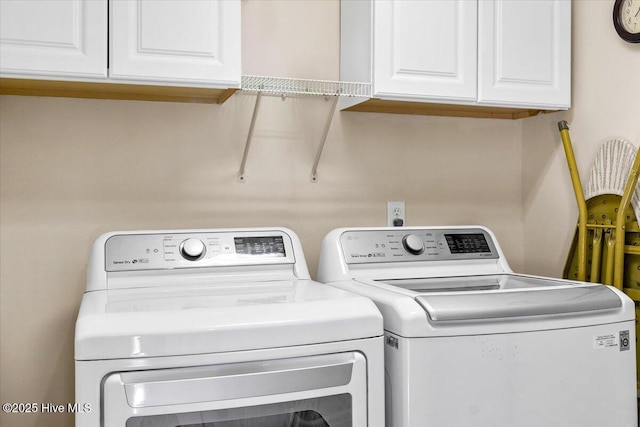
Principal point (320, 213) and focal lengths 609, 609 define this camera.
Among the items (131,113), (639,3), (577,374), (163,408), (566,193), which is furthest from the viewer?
(566,193)

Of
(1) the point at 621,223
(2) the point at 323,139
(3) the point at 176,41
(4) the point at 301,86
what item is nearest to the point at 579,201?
(1) the point at 621,223

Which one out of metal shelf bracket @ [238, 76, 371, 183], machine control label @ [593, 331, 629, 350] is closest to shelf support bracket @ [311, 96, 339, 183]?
metal shelf bracket @ [238, 76, 371, 183]

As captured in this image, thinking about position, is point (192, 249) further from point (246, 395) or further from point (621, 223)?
point (621, 223)

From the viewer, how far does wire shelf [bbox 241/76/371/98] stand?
1.87 meters

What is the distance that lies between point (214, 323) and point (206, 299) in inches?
9.5

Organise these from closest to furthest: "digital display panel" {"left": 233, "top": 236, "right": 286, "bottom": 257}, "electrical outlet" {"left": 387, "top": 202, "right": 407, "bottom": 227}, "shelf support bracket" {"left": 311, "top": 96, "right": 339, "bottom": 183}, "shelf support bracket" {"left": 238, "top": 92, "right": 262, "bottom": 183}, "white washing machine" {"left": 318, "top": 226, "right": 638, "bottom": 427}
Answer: "white washing machine" {"left": 318, "top": 226, "right": 638, "bottom": 427}, "digital display panel" {"left": 233, "top": 236, "right": 286, "bottom": 257}, "shelf support bracket" {"left": 238, "top": 92, "right": 262, "bottom": 183}, "shelf support bracket" {"left": 311, "top": 96, "right": 339, "bottom": 183}, "electrical outlet" {"left": 387, "top": 202, "right": 407, "bottom": 227}

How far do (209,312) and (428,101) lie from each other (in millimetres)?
1113

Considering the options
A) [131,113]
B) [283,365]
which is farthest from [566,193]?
[131,113]

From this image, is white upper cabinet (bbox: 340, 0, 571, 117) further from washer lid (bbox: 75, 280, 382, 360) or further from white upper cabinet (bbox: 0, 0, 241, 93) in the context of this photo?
washer lid (bbox: 75, 280, 382, 360)

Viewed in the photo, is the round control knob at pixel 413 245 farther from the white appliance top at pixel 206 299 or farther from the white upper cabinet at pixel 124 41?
the white upper cabinet at pixel 124 41

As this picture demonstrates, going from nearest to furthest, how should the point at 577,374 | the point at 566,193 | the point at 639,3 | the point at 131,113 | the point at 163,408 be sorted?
the point at 163,408
the point at 577,374
the point at 639,3
the point at 131,113
the point at 566,193

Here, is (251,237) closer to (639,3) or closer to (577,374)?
(577,374)

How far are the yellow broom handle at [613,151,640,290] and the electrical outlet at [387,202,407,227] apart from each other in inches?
30.5

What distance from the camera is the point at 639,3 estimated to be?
77.2 inches
